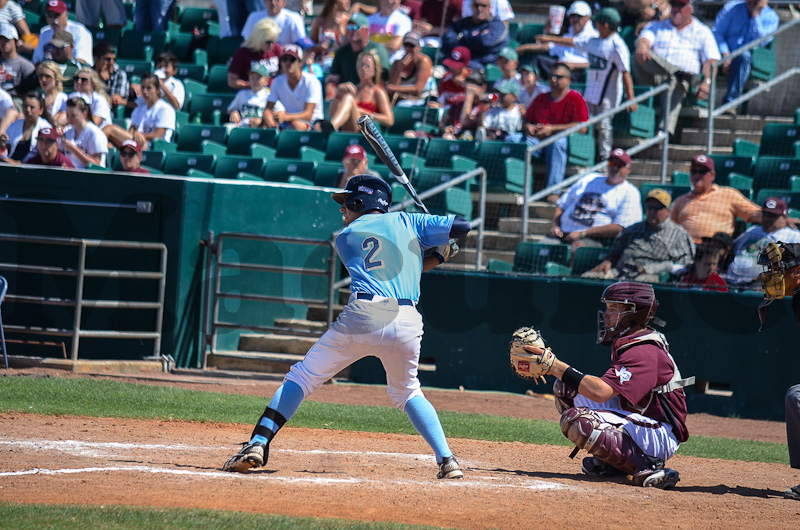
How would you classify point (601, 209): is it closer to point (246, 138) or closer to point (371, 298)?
point (246, 138)

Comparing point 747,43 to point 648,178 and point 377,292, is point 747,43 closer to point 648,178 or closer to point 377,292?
point 648,178

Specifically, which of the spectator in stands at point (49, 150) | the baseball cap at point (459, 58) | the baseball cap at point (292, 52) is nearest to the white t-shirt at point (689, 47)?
the baseball cap at point (459, 58)

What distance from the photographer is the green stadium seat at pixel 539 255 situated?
1053 cm

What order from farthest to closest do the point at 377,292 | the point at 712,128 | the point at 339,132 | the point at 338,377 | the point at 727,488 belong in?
the point at 339,132 < the point at 712,128 < the point at 338,377 < the point at 727,488 < the point at 377,292

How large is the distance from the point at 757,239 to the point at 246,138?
6.89 metres

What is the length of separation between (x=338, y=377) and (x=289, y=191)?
7.01 feet

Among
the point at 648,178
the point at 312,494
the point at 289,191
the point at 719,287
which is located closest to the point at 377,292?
the point at 312,494

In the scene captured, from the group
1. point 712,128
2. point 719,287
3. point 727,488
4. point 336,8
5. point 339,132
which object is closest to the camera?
point 727,488

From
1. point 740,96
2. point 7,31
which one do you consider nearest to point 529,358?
point 740,96

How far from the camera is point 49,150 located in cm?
1120

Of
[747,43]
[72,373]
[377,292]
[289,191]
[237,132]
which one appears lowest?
[72,373]

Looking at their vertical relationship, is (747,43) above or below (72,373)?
above

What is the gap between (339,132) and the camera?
13.0 metres

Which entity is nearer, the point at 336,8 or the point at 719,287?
the point at 719,287
